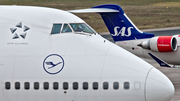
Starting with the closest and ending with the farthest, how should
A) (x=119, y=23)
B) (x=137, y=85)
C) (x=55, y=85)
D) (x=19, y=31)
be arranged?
(x=137, y=85), (x=55, y=85), (x=19, y=31), (x=119, y=23)

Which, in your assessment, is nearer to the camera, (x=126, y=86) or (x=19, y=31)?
(x=126, y=86)

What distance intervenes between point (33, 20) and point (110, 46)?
2.72 m

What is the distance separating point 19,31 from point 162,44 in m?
13.7

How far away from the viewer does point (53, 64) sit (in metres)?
9.95

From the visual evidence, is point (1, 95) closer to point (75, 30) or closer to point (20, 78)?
point (20, 78)

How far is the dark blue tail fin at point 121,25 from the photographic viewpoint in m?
23.5

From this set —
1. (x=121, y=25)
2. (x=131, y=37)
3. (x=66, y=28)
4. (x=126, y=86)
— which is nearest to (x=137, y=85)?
(x=126, y=86)

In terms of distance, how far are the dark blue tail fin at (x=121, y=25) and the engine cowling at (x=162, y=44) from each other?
1386 mm

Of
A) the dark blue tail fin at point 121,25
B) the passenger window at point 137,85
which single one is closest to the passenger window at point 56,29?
the passenger window at point 137,85

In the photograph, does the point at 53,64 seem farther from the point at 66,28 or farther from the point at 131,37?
the point at 131,37

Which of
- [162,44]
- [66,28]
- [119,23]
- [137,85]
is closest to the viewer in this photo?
[137,85]

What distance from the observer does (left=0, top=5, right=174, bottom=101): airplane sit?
9766 mm

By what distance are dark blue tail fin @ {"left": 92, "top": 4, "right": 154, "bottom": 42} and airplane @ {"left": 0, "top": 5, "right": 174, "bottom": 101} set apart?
1316 centimetres

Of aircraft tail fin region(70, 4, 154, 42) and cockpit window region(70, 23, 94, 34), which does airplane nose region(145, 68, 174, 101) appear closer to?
cockpit window region(70, 23, 94, 34)
